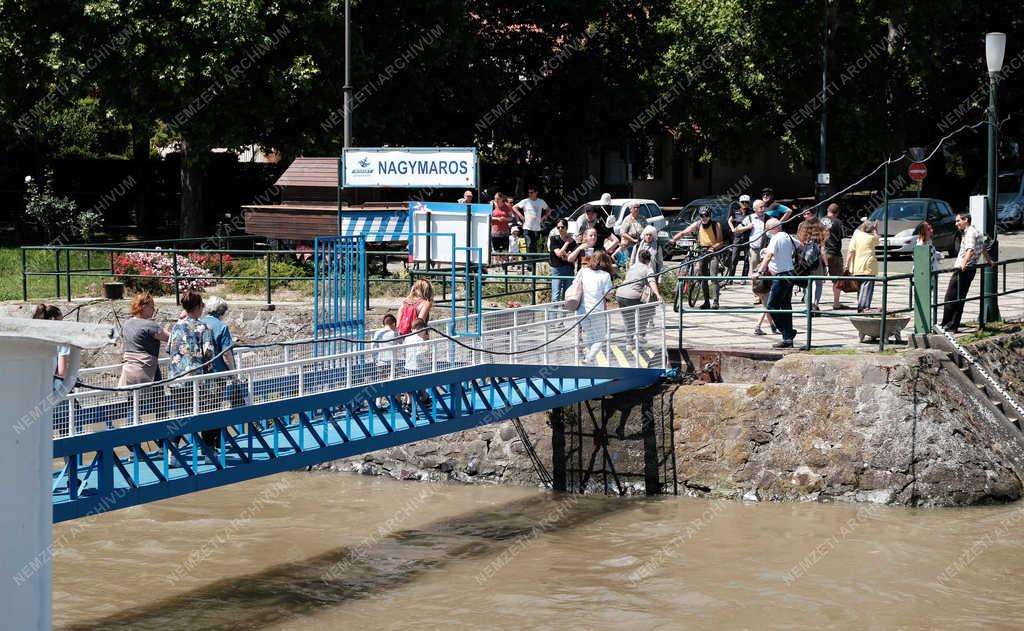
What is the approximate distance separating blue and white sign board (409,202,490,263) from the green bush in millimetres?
5685

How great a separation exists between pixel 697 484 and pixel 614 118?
77.9ft

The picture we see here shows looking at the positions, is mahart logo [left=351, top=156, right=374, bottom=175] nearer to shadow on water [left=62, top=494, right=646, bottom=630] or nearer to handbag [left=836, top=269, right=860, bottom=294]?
shadow on water [left=62, top=494, right=646, bottom=630]

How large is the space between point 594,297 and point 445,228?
200 cm

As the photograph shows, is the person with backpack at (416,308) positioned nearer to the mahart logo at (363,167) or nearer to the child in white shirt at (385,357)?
the child in white shirt at (385,357)

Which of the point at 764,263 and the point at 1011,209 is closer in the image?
the point at 764,263

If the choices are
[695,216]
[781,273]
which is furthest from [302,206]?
[695,216]

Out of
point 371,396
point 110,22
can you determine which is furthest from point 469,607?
point 110,22

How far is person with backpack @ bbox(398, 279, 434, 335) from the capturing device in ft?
49.7

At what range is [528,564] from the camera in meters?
14.2

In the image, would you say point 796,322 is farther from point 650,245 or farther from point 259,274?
point 259,274

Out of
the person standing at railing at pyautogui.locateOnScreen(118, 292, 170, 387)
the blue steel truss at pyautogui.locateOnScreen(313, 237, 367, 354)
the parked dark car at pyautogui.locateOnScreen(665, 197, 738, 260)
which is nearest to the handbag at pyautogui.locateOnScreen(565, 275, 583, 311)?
the blue steel truss at pyautogui.locateOnScreen(313, 237, 367, 354)

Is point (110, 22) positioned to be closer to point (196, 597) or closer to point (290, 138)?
point (290, 138)

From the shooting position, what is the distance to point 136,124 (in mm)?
32281

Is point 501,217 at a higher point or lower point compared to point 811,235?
higher
